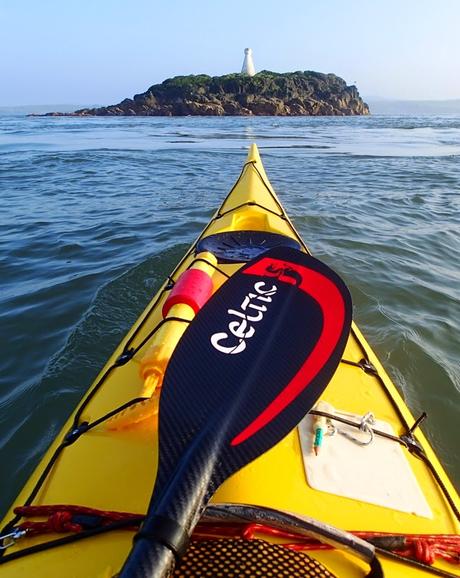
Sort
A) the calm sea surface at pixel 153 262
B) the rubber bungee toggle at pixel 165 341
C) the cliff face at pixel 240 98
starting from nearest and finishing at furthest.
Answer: the rubber bungee toggle at pixel 165 341
the calm sea surface at pixel 153 262
the cliff face at pixel 240 98

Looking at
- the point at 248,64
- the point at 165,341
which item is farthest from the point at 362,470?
the point at 248,64

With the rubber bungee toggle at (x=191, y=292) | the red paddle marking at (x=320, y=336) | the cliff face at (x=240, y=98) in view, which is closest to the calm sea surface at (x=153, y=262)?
the rubber bungee toggle at (x=191, y=292)

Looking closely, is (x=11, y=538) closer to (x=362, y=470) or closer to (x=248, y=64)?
(x=362, y=470)

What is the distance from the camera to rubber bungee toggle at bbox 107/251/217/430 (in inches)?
66.8

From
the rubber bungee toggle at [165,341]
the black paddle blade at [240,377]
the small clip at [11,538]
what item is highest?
the black paddle blade at [240,377]

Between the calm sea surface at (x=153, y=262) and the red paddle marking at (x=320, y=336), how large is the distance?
1.43 m

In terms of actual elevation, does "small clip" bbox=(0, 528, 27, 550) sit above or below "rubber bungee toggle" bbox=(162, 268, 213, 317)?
below

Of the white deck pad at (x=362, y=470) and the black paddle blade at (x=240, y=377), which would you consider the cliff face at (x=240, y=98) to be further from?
the white deck pad at (x=362, y=470)

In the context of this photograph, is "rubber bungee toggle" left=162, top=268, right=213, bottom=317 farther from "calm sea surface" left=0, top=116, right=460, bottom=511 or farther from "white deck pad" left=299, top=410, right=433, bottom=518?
"calm sea surface" left=0, top=116, right=460, bottom=511

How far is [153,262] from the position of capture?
5.07 meters

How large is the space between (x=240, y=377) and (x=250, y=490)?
373 mm

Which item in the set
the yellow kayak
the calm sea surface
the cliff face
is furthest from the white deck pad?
the cliff face

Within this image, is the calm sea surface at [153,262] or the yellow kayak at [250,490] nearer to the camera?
the yellow kayak at [250,490]

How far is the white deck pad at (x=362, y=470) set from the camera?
1.43 meters
